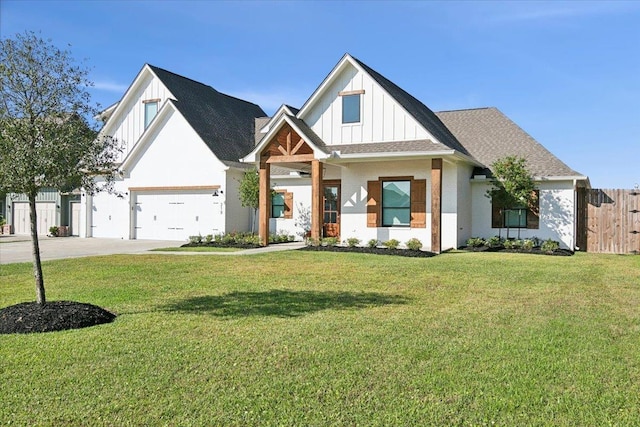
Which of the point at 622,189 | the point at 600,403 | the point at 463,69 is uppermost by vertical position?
the point at 463,69

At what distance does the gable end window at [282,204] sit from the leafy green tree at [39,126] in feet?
51.7

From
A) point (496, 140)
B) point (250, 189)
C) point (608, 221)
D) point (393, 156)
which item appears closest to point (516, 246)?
point (608, 221)

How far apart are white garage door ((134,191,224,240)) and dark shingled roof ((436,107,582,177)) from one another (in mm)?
11295

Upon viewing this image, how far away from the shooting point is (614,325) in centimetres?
709

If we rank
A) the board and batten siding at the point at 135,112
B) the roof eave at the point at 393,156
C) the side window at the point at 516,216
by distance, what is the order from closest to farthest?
the roof eave at the point at 393,156, the side window at the point at 516,216, the board and batten siding at the point at 135,112

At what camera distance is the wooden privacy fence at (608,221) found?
18781 mm

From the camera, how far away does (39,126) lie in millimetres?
7145

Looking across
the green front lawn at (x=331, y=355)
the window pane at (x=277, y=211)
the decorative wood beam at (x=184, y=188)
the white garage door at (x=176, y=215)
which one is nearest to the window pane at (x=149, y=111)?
the decorative wood beam at (x=184, y=188)

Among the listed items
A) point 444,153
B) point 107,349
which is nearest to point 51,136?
point 107,349

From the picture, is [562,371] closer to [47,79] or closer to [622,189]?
[47,79]

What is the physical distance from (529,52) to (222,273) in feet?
38.6

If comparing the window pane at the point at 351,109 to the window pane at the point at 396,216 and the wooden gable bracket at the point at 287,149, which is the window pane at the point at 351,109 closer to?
the wooden gable bracket at the point at 287,149

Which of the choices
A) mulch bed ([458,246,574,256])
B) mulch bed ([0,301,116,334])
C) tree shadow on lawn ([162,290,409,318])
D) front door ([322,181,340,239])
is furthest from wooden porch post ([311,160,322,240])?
mulch bed ([0,301,116,334])

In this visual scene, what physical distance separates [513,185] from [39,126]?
1597 cm
